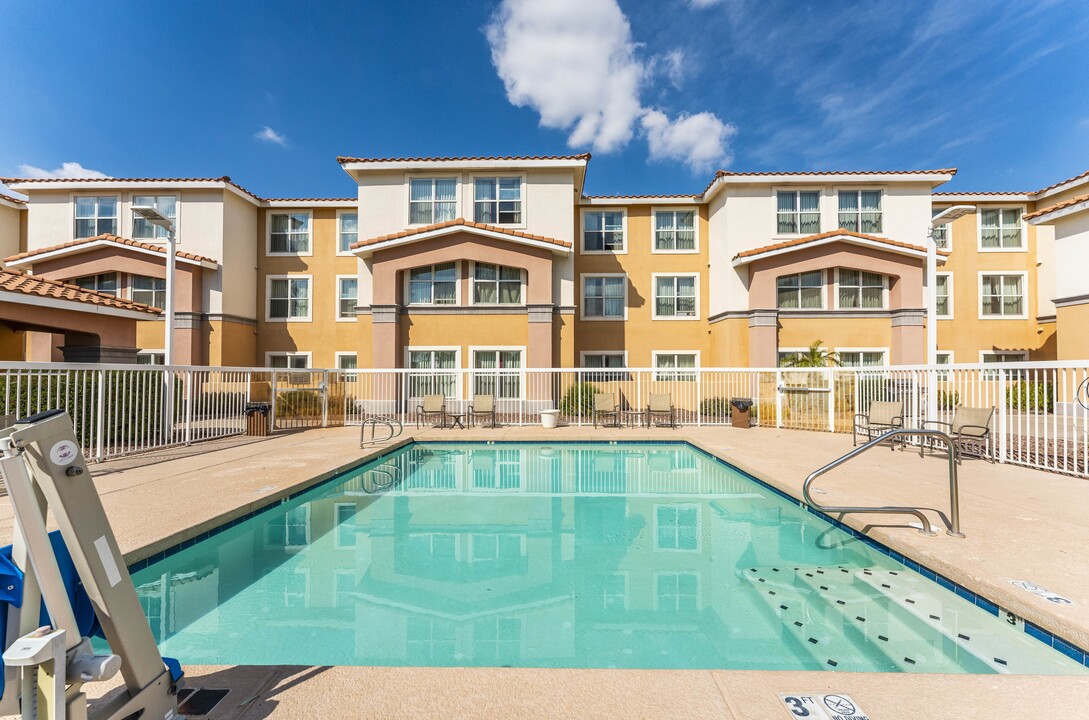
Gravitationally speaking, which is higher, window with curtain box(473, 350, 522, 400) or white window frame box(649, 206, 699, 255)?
white window frame box(649, 206, 699, 255)

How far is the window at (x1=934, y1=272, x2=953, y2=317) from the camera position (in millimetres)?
19359

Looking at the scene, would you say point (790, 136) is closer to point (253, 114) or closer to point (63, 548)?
point (253, 114)

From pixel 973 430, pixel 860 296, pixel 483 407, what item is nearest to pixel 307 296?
pixel 483 407

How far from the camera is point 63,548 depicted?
167 centimetres

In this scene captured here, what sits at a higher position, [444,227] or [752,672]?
[444,227]

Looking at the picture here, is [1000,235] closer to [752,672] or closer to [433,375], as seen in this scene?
[433,375]

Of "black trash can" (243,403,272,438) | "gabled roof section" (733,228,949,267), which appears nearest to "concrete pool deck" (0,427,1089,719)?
"black trash can" (243,403,272,438)

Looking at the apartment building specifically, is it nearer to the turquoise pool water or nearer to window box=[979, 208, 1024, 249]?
window box=[979, 208, 1024, 249]

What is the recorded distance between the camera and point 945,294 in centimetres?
1942

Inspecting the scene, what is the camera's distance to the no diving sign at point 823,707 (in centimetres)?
212

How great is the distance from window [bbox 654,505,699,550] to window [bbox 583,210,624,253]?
46.6 feet

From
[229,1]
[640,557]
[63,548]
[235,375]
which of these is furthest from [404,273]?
[63,548]

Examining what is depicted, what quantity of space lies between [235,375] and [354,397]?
401 centimetres

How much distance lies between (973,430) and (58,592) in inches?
429
